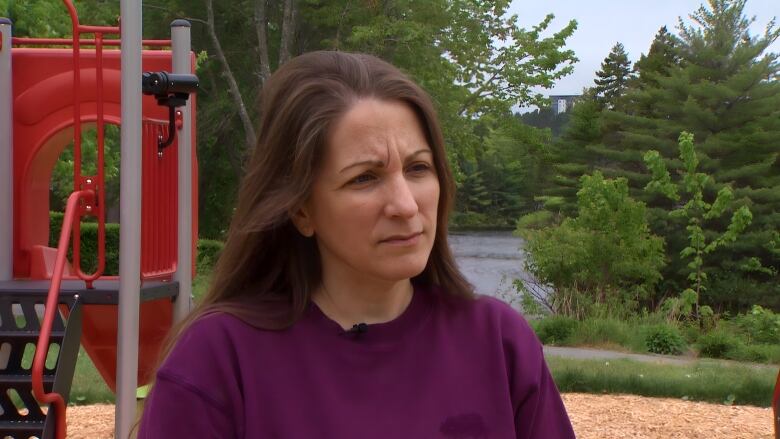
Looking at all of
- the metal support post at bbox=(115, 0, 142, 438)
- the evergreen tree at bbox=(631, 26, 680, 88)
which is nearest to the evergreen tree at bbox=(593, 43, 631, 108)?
the evergreen tree at bbox=(631, 26, 680, 88)

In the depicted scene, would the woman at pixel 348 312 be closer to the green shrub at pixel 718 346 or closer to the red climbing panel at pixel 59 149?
the red climbing panel at pixel 59 149

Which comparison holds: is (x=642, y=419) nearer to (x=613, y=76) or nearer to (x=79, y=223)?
(x=79, y=223)

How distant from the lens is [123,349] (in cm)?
354

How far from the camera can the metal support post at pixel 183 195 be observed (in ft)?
14.2

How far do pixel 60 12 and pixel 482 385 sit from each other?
15678 millimetres

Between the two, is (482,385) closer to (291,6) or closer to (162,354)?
(162,354)

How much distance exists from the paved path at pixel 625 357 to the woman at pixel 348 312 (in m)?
7.68


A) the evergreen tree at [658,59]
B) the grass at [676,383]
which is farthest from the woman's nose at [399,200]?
the evergreen tree at [658,59]

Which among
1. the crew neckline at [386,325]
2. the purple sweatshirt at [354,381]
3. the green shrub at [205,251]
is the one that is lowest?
the green shrub at [205,251]

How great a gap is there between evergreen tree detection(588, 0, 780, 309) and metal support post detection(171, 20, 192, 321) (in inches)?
863

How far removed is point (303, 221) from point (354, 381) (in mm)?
268

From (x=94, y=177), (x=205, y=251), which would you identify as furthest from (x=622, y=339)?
(x=205, y=251)

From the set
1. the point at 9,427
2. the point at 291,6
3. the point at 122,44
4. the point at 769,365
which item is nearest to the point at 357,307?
the point at 122,44

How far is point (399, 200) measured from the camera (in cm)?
131
